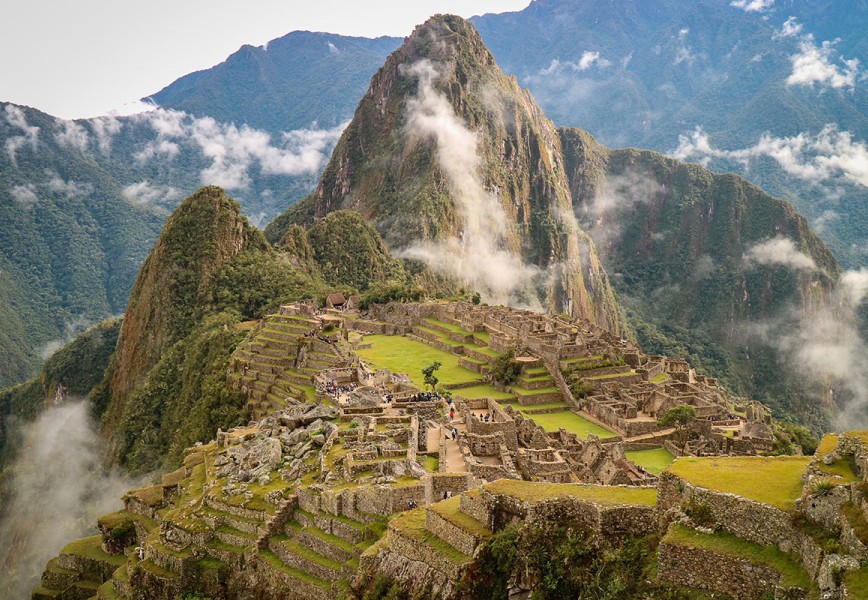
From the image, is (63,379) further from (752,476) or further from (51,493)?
(752,476)

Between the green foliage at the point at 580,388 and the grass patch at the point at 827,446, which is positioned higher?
the grass patch at the point at 827,446

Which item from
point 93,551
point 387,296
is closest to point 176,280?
point 387,296

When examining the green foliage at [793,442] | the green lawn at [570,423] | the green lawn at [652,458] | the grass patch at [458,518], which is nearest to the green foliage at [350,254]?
the green lawn at [570,423]

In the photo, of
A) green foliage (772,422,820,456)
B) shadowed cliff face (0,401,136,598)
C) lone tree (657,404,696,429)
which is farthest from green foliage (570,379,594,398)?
shadowed cliff face (0,401,136,598)

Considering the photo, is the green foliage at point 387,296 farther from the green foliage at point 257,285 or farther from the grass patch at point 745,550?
the grass patch at point 745,550

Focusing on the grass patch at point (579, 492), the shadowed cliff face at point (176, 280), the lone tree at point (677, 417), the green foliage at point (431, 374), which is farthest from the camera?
the shadowed cliff face at point (176, 280)

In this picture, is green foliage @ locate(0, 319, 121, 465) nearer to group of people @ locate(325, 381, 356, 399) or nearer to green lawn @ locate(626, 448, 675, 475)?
group of people @ locate(325, 381, 356, 399)

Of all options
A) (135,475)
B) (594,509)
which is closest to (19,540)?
(135,475)
